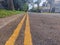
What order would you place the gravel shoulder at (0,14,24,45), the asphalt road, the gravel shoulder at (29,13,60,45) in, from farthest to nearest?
the gravel shoulder at (0,14,24,45), the gravel shoulder at (29,13,60,45), the asphalt road

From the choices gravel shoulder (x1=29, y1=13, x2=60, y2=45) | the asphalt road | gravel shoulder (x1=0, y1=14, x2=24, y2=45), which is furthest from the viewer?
gravel shoulder (x1=0, y1=14, x2=24, y2=45)

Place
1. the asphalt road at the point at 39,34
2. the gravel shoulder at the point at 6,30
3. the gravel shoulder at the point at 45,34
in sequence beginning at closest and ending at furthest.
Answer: the asphalt road at the point at 39,34
the gravel shoulder at the point at 45,34
the gravel shoulder at the point at 6,30

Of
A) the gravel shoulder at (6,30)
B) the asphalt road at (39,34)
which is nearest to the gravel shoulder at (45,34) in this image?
the asphalt road at (39,34)

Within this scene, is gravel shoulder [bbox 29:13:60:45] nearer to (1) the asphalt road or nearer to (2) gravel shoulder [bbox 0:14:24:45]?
(1) the asphalt road

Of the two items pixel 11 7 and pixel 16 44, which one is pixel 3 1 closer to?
pixel 11 7

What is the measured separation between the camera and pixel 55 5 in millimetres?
102625

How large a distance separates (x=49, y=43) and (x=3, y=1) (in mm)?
57396

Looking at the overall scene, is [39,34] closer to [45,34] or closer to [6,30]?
[45,34]

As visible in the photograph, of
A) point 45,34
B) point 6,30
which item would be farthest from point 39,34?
point 6,30

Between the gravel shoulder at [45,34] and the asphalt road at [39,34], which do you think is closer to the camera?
the asphalt road at [39,34]

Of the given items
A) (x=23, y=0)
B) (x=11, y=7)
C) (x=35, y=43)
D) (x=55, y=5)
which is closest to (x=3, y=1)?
(x=23, y=0)

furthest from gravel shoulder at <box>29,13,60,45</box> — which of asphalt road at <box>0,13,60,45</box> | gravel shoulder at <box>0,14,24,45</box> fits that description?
gravel shoulder at <box>0,14,24,45</box>

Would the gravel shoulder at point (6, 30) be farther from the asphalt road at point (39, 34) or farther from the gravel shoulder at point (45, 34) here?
the gravel shoulder at point (45, 34)

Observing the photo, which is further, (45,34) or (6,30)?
(6,30)
